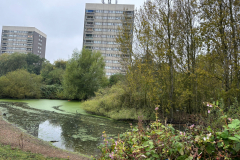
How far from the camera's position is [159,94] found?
497 inches

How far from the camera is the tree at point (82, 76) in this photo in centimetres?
2651

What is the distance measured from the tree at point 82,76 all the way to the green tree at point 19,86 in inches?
210

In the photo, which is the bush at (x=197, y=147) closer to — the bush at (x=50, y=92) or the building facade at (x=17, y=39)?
the bush at (x=50, y=92)

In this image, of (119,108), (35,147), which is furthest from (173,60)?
(35,147)

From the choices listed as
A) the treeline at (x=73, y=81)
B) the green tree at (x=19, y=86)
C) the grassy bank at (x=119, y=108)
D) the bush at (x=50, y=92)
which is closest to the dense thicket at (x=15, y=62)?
the bush at (x=50, y=92)

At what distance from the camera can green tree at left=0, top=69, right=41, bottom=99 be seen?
26.0 meters

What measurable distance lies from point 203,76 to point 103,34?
50.7m

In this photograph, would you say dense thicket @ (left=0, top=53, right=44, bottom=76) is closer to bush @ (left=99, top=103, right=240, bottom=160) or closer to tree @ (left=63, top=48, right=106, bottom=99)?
tree @ (left=63, top=48, right=106, bottom=99)

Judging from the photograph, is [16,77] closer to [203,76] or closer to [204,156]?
[203,76]

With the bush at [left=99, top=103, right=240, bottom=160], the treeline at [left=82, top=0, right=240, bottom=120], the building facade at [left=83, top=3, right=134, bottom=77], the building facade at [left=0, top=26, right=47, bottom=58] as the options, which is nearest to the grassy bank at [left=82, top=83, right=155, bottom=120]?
the treeline at [left=82, top=0, right=240, bottom=120]

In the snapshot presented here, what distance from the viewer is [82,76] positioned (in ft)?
88.2

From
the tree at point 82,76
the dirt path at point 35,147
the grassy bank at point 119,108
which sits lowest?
the dirt path at point 35,147

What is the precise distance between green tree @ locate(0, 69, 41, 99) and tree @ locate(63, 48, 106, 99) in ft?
17.5

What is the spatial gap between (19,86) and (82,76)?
9291 mm
